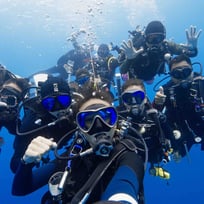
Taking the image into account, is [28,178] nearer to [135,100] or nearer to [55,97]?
[55,97]

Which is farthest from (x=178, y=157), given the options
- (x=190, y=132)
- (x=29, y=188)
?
(x=29, y=188)

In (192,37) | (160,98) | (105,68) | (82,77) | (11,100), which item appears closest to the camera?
(11,100)

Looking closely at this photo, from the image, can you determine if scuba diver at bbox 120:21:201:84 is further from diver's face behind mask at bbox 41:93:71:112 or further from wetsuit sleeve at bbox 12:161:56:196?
wetsuit sleeve at bbox 12:161:56:196

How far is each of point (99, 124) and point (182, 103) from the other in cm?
368

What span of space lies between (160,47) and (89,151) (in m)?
4.85

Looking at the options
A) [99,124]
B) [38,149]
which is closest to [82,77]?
[99,124]

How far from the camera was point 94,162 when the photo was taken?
3.58 metres

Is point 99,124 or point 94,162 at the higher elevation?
point 99,124

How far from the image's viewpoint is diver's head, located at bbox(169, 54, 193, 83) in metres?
6.63

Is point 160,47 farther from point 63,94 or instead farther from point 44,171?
point 44,171

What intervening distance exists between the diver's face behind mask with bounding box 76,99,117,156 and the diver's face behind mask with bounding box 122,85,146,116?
1.96 metres

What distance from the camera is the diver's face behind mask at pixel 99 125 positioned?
11.2 ft

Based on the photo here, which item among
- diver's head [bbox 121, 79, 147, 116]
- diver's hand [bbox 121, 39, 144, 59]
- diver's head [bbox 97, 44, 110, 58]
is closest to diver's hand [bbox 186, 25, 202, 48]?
diver's hand [bbox 121, 39, 144, 59]

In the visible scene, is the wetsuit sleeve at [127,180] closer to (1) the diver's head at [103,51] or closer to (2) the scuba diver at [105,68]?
(2) the scuba diver at [105,68]
